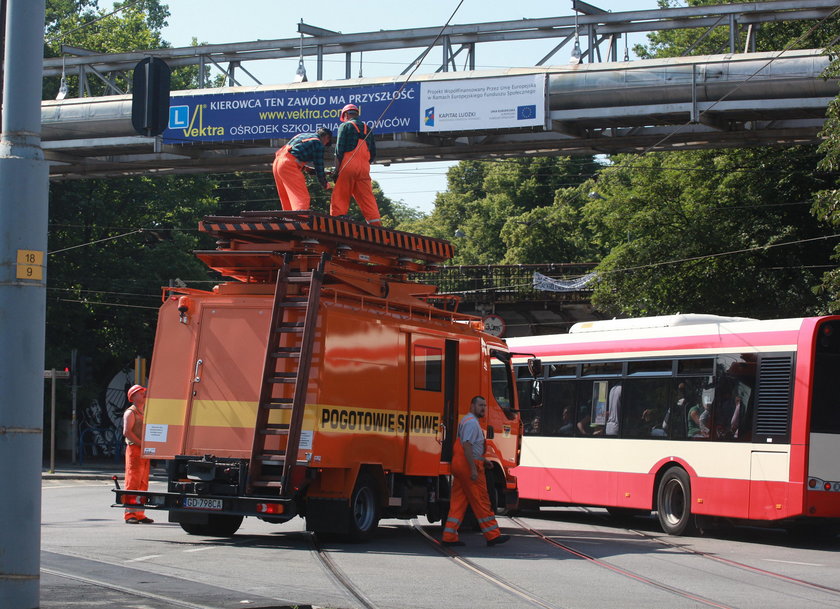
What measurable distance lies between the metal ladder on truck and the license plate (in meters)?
0.41

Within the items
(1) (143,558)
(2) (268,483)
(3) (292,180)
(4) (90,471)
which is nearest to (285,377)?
(2) (268,483)

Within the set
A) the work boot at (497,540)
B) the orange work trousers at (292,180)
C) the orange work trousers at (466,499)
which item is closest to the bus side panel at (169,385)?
the orange work trousers at (292,180)

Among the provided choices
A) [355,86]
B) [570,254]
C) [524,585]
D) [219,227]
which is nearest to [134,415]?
[219,227]

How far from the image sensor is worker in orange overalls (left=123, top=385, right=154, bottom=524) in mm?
15297

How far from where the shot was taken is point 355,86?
78.0 feet

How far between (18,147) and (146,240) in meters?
39.1

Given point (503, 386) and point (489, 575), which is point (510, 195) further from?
point (489, 575)

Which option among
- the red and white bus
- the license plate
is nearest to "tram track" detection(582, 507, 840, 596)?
the red and white bus

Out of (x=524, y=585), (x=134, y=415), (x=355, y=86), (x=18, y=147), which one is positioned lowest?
(x=524, y=585)

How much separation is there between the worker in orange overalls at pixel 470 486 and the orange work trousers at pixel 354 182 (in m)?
3.31

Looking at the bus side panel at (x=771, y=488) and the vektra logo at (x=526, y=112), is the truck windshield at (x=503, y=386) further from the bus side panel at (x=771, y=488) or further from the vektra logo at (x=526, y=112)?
the vektra logo at (x=526, y=112)

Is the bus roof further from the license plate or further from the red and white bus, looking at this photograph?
the license plate

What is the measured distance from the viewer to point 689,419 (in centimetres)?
1733

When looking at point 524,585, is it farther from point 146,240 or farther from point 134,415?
point 146,240
